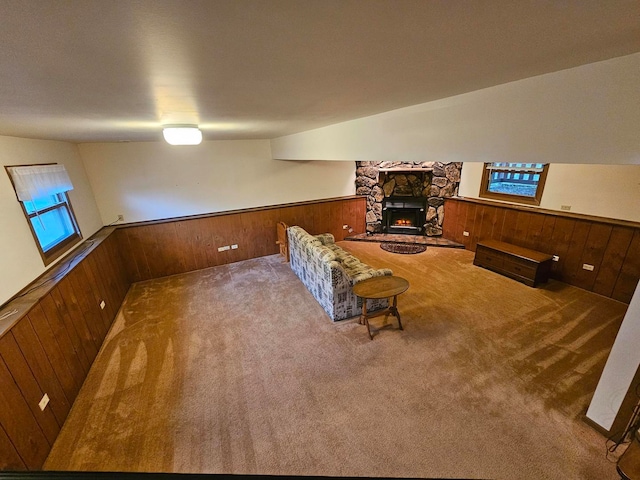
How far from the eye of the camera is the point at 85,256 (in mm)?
3410

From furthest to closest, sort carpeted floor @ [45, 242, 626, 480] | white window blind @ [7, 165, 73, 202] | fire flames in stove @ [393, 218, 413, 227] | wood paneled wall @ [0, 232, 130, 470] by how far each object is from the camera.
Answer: fire flames in stove @ [393, 218, 413, 227]
white window blind @ [7, 165, 73, 202]
carpeted floor @ [45, 242, 626, 480]
wood paneled wall @ [0, 232, 130, 470]

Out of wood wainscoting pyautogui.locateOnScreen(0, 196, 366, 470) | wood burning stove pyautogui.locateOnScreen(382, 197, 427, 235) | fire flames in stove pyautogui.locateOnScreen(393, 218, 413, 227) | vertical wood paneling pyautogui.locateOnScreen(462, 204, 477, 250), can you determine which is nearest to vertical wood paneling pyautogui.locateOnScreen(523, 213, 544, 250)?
vertical wood paneling pyautogui.locateOnScreen(462, 204, 477, 250)

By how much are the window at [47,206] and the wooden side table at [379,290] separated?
354 cm

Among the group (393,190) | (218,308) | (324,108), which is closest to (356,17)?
(324,108)

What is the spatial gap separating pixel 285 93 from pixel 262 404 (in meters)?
2.63

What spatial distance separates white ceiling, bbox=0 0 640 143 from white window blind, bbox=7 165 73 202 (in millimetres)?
1486

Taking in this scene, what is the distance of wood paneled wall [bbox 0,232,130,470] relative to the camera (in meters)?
1.92

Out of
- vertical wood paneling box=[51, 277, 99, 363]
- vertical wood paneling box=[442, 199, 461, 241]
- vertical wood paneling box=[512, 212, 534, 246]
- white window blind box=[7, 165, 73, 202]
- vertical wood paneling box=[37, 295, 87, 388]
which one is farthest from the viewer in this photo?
vertical wood paneling box=[442, 199, 461, 241]

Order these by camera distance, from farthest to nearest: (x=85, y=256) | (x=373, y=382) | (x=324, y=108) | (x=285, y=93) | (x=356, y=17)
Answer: (x=85, y=256), (x=373, y=382), (x=324, y=108), (x=285, y=93), (x=356, y=17)

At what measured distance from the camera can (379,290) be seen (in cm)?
336

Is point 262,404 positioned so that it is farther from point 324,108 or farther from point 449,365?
point 324,108

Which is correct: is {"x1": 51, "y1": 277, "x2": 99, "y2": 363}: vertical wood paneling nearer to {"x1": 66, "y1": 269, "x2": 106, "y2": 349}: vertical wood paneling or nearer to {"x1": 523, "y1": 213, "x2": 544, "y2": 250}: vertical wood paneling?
{"x1": 66, "y1": 269, "x2": 106, "y2": 349}: vertical wood paneling

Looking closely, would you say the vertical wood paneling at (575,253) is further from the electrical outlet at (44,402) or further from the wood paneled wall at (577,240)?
the electrical outlet at (44,402)

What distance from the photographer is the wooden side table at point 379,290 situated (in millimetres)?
3281
